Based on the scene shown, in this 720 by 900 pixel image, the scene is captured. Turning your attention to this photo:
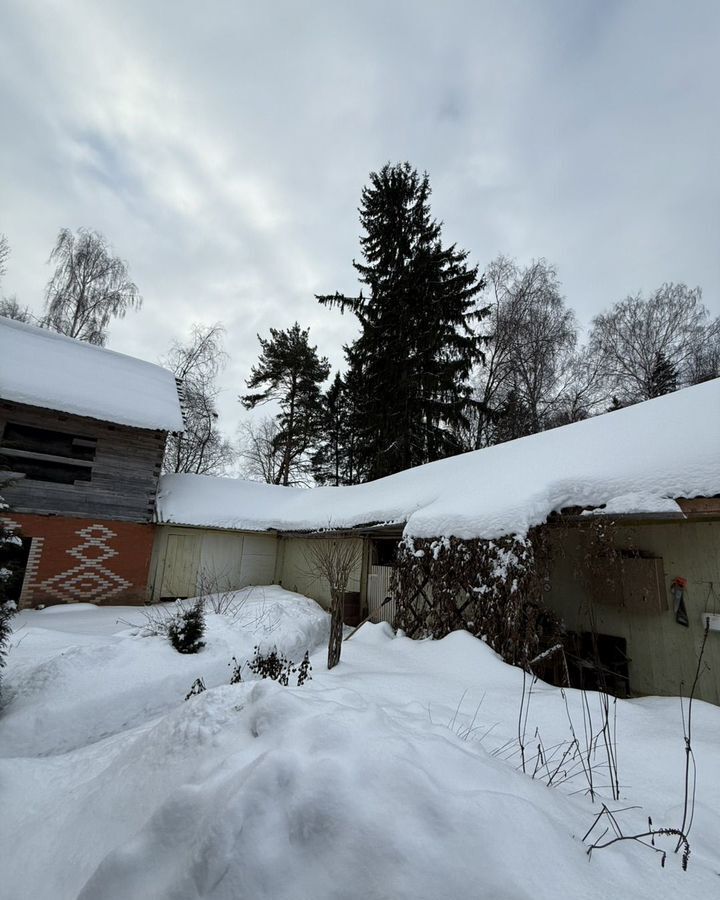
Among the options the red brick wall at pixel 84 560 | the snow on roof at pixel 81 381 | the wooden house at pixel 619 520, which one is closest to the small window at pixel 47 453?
the snow on roof at pixel 81 381

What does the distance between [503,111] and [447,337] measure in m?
9.51

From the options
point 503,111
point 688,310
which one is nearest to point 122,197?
point 503,111

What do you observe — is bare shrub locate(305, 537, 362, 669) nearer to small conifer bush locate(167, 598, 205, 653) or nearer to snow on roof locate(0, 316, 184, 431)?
small conifer bush locate(167, 598, 205, 653)

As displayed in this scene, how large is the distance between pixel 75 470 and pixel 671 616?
13712 millimetres

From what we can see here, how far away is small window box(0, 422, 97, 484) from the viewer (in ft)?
36.3

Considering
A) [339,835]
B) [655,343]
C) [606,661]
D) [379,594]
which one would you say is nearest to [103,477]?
[379,594]

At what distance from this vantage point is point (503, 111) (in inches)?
284

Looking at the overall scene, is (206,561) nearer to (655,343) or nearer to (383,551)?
(383,551)

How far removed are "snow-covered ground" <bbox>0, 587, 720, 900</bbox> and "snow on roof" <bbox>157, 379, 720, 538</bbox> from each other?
7.96ft

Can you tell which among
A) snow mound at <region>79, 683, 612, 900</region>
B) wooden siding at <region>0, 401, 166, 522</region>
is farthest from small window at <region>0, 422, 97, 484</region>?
snow mound at <region>79, 683, 612, 900</region>

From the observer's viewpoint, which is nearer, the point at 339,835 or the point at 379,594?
the point at 339,835

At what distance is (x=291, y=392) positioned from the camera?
2136 centimetres

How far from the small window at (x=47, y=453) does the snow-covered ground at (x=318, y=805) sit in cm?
934

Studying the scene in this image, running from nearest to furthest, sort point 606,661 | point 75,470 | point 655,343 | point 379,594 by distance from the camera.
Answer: point 606,661, point 379,594, point 75,470, point 655,343
